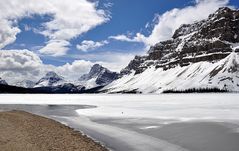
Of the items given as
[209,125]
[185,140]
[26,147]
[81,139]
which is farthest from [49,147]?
[209,125]

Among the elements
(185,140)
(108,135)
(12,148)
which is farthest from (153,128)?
(12,148)

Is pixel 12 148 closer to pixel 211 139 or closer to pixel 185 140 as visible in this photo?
pixel 185 140

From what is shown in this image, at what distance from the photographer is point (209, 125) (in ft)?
162

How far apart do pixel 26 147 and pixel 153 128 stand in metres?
21.8

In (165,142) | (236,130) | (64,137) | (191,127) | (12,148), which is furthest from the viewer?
(191,127)

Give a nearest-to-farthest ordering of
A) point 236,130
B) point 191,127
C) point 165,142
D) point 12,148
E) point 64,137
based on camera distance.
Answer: point 12,148 < point 165,142 < point 64,137 < point 236,130 < point 191,127

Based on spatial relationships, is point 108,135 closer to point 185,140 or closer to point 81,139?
point 81,139

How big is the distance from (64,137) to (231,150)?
55.9 ft

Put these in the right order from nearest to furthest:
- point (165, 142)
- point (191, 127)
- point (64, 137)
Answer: point (165, 142) → point (64, 137) → point (191, 127)

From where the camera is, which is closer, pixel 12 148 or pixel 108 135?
pixel 12 148

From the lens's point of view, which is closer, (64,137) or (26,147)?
(26,147)

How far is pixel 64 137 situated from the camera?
38906mm

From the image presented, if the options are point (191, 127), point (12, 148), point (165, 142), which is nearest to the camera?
point (12, 148)

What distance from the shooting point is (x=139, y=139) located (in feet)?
128
